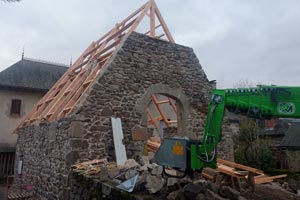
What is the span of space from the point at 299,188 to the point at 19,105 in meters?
15.6

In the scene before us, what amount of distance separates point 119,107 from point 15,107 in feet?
37.8

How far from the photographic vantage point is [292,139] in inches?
706

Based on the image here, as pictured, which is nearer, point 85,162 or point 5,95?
point 85,162

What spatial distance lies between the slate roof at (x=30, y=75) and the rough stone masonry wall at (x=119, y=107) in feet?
25.4

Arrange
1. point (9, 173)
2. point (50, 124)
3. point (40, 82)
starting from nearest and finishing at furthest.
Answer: point (50, 124)
point (9, 173)
point (40, 82)

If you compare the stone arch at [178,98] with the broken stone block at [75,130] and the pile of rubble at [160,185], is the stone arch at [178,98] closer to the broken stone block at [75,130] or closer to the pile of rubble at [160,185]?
the broken stone block at [75,130]

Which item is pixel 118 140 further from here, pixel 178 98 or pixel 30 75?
pixel 30 75

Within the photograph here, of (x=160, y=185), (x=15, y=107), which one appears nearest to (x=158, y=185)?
(x=160, y=185)

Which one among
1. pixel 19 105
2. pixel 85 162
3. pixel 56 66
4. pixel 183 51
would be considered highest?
pixel 56 66

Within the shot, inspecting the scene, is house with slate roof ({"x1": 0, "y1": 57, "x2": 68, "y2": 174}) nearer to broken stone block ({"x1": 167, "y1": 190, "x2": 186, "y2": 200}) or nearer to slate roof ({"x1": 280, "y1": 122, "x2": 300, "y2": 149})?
broken stone block ({"x1": 167, "y1": 190, "x2": 186, "y2": 200})

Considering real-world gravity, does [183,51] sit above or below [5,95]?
above

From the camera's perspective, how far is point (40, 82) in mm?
18453

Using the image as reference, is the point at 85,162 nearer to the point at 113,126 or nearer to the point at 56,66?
the point at 113,126

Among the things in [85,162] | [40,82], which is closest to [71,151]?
[85,162]
